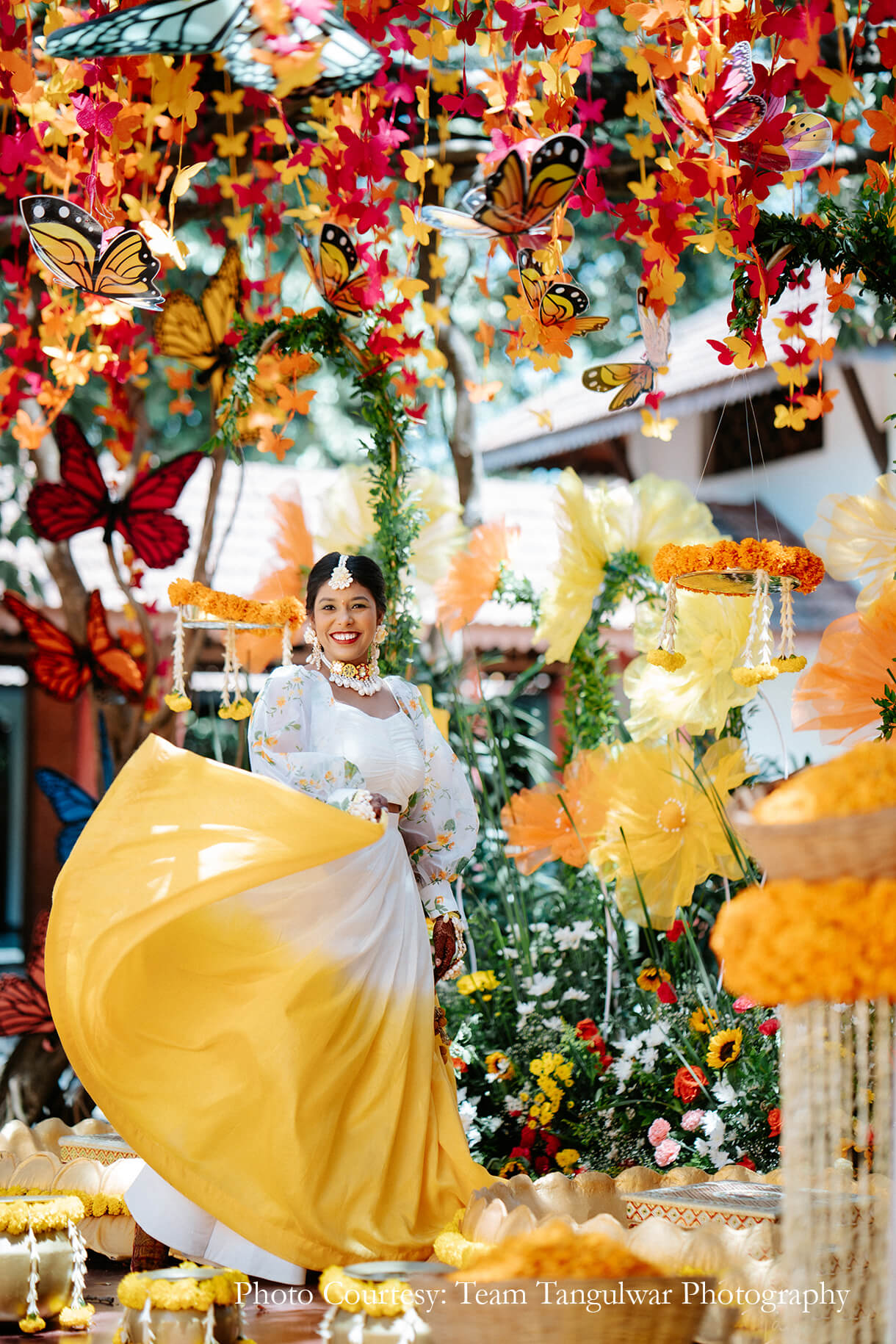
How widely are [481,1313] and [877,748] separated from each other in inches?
44.5

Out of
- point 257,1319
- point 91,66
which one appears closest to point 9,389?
point 91,66

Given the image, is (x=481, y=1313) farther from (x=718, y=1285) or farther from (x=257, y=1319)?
(x=257, y=1319)

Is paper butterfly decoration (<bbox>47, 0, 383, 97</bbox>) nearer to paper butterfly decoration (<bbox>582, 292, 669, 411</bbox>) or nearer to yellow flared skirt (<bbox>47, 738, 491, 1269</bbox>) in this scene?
paper butterfly decoration (<bbox>582, 292, 669, 411</bbox>)

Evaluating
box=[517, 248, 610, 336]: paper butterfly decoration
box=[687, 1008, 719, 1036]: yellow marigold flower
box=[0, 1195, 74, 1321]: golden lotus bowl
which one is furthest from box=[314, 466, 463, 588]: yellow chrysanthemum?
box=[0, 1195, 74, 1321]: golden lotus bowl

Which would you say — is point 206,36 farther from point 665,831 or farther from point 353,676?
point 665,831

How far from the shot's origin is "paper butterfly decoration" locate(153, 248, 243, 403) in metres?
4.70

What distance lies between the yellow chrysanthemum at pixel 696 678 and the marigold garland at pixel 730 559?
0.71 metres

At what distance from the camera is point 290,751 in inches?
142

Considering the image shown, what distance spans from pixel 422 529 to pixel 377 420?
632mm

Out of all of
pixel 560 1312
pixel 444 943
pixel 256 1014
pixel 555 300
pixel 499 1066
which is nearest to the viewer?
pixel 560 1312

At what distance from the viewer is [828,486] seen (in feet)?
30.8

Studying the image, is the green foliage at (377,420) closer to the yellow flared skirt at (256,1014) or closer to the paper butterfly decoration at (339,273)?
the paper butterfly decoration at (339,273)

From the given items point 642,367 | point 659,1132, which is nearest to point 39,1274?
point 659,1132

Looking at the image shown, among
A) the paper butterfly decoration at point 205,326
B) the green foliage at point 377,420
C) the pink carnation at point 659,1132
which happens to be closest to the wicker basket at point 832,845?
the pink carnation at point 659,1132
